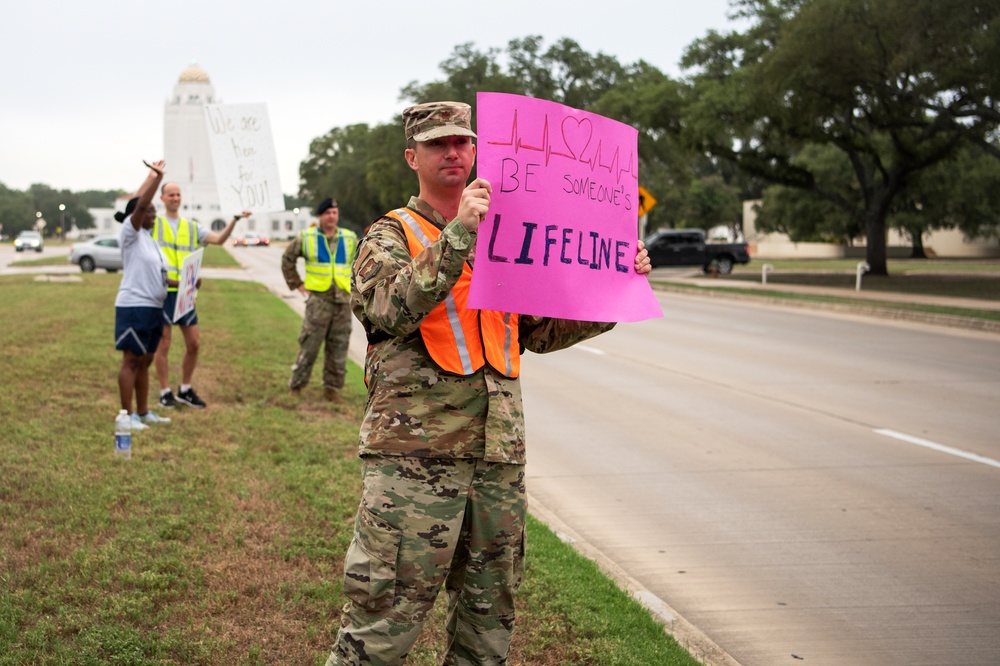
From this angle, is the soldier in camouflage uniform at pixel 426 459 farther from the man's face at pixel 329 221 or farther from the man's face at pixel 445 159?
the man's face at pixel 329 221

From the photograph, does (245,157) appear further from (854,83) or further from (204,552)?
(854,83)

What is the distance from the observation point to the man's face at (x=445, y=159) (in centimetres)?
311

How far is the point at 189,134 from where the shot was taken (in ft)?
402

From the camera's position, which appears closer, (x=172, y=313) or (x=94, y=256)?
(x=172, y=313)

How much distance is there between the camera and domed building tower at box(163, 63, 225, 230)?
120375 millimetres

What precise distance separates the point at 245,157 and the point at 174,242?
103 cm

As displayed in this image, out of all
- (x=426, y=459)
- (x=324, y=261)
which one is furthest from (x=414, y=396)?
(x=324, y=261)

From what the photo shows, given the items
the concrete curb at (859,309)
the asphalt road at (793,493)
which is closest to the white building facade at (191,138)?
the concrete curb at (859,309)

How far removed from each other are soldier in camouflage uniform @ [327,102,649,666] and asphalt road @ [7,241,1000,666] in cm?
171

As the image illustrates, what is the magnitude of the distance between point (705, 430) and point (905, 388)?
3.70 m

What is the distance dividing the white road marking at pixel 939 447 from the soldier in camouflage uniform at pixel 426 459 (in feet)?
20.4

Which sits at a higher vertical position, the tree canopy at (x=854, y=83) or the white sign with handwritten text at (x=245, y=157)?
the tree canopy at (x=854, y=83)

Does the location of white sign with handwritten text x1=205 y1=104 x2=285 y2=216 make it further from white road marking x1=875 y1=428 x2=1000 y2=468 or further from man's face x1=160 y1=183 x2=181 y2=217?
white road marking x1=875 y1=428 x2=1000 y2=468

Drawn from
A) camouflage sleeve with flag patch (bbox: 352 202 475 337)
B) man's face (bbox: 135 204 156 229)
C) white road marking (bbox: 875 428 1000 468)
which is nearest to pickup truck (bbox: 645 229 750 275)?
white road marking (bbox: 875 428 1000 468)
